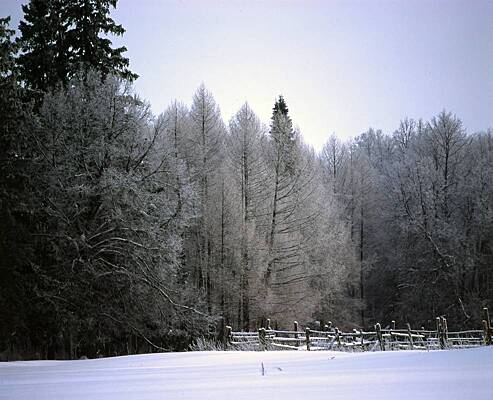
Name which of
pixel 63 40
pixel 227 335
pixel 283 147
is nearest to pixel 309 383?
pixel 227 335

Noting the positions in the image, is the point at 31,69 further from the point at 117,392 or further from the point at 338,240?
the point at 338,240

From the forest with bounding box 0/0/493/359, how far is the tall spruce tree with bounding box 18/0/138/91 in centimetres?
7

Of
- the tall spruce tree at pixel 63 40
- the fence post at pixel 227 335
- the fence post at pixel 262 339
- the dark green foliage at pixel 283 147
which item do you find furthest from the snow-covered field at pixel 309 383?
the dark green foliage at pixel 283 147

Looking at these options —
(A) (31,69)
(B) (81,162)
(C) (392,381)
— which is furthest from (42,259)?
(C) (392,381)

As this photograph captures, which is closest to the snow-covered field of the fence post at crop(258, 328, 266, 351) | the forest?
the fence post at crop(258, 328, 266, 351)

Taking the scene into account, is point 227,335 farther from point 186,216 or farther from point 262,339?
point 186,216

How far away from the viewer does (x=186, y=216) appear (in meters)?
20.7

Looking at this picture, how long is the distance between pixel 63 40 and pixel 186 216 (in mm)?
8881

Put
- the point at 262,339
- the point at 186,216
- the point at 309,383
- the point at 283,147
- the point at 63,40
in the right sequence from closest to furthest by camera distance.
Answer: the point at 309,383 → the point at 262,339 → the point at 186,216 → the point at 63,40 → the point at 283,147

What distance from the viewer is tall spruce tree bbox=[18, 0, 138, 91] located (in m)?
21.0

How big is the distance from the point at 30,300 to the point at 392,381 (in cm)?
1492

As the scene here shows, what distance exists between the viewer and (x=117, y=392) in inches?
250

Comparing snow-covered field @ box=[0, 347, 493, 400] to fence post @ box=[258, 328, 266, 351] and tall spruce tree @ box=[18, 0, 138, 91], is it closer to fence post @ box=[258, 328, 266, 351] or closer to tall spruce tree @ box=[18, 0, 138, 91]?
fence post @ box=[258, 328, 266, 351]

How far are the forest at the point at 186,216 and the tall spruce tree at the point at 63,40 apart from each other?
0.25 feet
